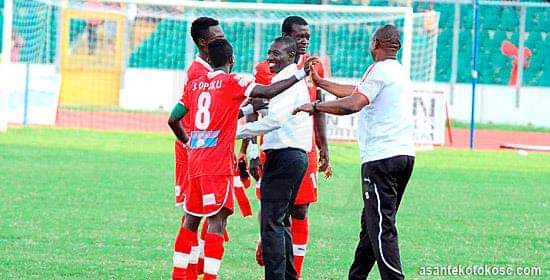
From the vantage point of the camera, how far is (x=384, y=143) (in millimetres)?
9164

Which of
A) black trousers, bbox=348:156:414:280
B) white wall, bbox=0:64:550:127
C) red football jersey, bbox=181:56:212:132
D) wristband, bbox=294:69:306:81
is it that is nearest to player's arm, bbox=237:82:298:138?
wristband, bbox=294:69:306:81

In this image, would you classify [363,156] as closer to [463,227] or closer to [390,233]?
[390,233]

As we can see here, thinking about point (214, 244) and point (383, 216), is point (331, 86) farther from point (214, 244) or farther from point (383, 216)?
point (214, 244)

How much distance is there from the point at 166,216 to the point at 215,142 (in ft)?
17.1

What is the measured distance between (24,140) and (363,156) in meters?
15.6

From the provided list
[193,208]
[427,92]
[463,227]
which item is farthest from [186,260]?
[427,92]

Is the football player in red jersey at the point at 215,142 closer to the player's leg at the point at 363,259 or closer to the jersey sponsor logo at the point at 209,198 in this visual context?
the jersey sponsor logo at the point at 209,198

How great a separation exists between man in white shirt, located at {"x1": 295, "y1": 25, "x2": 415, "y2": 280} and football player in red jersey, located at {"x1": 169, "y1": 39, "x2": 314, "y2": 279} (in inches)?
24.8

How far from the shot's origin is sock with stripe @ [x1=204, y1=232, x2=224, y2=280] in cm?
934

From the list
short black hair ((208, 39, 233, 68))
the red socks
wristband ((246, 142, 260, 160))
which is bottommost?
the red socks

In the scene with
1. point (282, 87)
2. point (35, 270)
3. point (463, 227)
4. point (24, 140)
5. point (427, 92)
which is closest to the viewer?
point (282, 87)

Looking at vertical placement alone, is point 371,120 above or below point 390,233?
above

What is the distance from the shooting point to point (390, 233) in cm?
915

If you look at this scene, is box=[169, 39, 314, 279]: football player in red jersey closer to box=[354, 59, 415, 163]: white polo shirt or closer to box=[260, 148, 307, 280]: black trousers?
box=[260, 148, 307, 280]: black trousers
